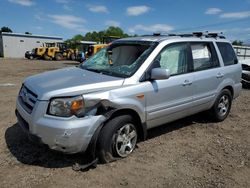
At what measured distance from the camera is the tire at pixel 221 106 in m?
5.97

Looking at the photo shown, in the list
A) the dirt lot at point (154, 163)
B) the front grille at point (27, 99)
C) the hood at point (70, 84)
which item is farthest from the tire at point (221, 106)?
the front grille at point (27, 99)

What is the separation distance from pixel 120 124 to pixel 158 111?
2.73 ft

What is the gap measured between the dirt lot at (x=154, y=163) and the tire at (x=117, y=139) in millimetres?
133

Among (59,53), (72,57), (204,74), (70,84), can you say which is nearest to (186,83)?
(204,74)

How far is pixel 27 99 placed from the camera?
3.99 m

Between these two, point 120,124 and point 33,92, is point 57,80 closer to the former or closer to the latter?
point 33,92

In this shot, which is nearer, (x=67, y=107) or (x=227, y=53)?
(x=67, y=107)

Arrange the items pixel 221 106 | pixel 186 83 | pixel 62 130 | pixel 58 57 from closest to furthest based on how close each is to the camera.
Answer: pixel 62 130, pixel 186 83, pixel 221 106, pixel 58 57

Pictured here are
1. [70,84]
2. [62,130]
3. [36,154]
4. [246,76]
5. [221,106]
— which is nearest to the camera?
[62,130]

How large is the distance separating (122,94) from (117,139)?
646 mm

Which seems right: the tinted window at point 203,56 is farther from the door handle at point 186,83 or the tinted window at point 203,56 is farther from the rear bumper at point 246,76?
the rear bumper at point 246,76

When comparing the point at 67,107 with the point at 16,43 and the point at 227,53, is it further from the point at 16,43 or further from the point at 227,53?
the point at 16,43

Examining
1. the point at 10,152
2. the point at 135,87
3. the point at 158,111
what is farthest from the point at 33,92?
the point at 158,111

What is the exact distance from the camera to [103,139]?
12.4 ft
